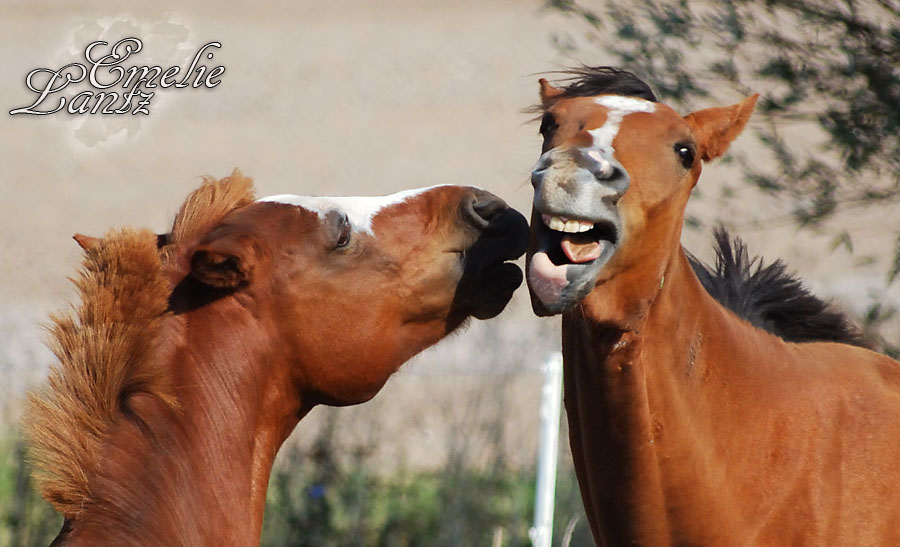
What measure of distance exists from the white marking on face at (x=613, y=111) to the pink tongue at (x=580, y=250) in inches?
11.2

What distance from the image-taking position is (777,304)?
423 cm

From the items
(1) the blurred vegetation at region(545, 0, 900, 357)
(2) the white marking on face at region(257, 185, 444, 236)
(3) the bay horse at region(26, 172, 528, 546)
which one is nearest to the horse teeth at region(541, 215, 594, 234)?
(3) the bay horse at region(26, 172, 528, 546)

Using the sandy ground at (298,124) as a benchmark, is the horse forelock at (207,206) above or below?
below

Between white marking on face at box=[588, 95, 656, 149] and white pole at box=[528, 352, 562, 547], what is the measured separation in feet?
7.15

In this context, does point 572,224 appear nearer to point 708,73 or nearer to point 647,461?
point 647,461

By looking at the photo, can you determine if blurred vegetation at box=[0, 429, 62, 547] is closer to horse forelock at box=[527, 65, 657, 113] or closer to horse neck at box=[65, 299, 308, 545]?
horse neck at box=[65, 299, 308, 545]

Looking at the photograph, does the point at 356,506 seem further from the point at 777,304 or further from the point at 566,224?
the point at 566,224

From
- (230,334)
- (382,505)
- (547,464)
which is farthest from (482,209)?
(382,505)

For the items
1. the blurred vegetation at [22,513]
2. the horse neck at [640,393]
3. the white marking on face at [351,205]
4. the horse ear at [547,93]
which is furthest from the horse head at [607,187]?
the blurred vegetation at [22,513]

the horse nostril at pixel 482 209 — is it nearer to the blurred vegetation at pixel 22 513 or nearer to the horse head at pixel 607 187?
the horse head at pixel 607 187

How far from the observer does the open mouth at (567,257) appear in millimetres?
2990

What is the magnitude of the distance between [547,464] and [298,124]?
55.7ft

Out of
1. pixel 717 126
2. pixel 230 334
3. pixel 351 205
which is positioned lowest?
pixel 230 334

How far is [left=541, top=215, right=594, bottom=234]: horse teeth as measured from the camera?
3.00 metres
